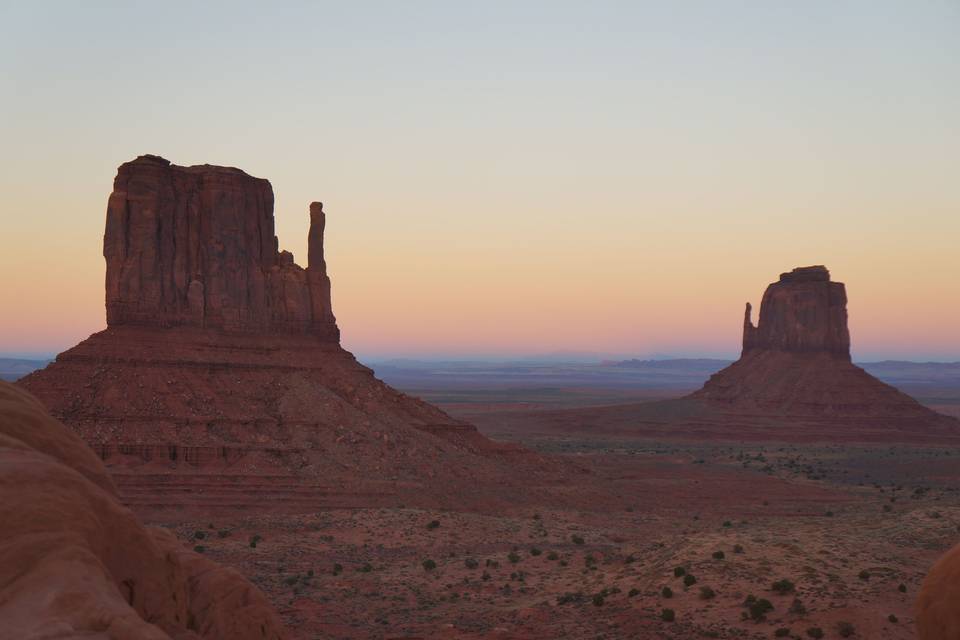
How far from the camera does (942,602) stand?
15336mm

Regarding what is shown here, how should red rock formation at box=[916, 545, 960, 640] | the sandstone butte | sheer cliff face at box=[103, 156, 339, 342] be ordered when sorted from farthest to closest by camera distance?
1. sheer cliff face at box=[103, 156, 339, 342]
2. the sandstone butte
3. red rock formation at box=[916, 545, 960, 640]

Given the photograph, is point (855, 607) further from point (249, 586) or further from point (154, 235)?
point (154, 235)

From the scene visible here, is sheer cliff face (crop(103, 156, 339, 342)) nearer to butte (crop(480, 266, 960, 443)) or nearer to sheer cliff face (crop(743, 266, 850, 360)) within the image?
butte (crop(480, 266, 960, 443))

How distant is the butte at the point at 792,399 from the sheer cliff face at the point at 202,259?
213ft

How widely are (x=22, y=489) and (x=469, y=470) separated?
43.2m

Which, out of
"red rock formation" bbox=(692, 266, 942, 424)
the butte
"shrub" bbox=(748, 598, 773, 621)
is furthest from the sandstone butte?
"red rock formation" bbox=(692, 266, 942, 424)

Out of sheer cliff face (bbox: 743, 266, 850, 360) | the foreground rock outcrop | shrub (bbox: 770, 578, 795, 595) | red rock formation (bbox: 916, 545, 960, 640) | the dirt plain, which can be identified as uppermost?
sheer cliff face (bbox: 743, 266, 850, 360)

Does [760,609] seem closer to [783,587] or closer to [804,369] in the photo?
[783,587]

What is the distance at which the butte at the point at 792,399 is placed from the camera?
4286 inches

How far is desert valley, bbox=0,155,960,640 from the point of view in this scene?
44.6 feet

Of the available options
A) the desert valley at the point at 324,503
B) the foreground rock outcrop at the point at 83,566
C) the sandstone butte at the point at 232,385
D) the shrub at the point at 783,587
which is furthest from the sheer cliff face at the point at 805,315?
the foreground rock outcrop at the point at 83,566

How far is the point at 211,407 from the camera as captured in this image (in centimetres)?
5112

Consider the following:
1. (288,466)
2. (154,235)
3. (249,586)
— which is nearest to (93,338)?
(154,235)

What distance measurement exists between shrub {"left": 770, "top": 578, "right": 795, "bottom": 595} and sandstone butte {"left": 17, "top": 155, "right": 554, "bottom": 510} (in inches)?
969
